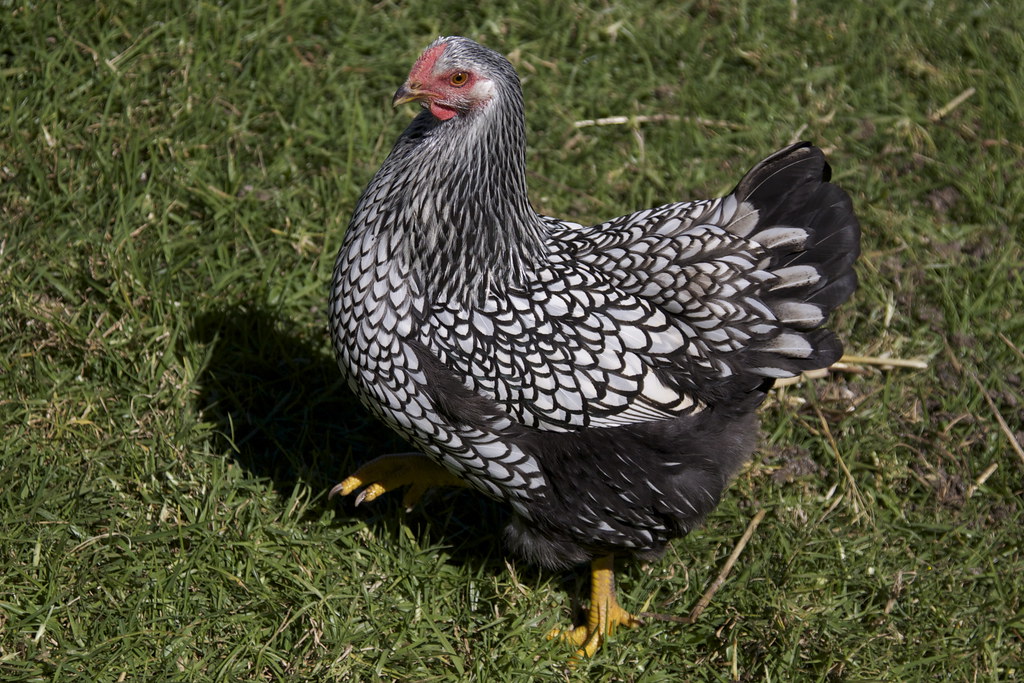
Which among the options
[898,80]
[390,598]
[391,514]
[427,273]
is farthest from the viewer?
[898,80]

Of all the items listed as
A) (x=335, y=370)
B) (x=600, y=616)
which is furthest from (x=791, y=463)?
(x=335, y=370)

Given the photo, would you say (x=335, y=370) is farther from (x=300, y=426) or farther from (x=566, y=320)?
(x=566, y=320)

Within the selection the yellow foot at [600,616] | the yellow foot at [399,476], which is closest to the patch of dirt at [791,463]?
the yellow foot at [600,616]

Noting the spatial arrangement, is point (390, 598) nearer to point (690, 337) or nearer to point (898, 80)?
point (690, 337)

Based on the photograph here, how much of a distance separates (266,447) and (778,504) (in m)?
1.91

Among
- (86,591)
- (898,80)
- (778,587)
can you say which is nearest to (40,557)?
(86,591)

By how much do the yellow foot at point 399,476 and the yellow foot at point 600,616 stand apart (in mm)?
570

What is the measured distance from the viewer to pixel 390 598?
332 centimetres

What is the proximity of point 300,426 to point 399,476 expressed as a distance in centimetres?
51

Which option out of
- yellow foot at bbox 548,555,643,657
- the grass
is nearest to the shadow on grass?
the grass

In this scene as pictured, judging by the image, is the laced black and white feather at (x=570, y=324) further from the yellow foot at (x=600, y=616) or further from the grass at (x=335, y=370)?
the grass at (x=335, y=370)

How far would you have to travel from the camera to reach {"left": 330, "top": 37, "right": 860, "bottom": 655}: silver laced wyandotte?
9.41ft

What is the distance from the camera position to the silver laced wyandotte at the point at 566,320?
287cm

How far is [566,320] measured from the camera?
2951 millimetres
